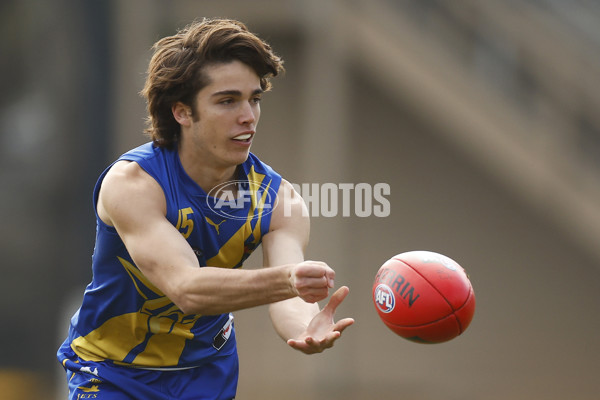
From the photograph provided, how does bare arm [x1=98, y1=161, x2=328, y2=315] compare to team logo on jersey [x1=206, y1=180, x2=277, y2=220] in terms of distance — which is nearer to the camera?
bare arm [x1=98, y1=161, x2=328, y2=315]

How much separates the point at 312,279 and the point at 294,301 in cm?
95

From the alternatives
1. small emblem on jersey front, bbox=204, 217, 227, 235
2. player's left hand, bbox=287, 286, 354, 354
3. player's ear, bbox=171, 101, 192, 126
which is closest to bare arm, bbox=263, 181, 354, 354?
player's left hand, bbox=287, 286, 354, 354

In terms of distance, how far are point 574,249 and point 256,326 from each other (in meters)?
4.49

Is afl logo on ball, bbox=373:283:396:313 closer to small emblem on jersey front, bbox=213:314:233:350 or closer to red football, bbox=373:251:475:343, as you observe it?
red football, bbox=373:251:475:343

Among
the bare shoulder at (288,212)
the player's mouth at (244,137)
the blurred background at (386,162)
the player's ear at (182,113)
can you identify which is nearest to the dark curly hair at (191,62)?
the player's ear at (182,113)

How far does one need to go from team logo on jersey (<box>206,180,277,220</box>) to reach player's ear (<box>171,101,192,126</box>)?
37cm

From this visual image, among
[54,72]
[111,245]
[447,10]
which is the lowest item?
[111,245]

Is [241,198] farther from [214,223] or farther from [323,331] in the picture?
[323,331]

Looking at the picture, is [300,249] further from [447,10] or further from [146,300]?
[447,10]

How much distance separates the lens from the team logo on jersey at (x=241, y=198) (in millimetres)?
4602

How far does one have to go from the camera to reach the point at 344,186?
39.6 feet

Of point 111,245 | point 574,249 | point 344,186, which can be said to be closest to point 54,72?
point 344,186

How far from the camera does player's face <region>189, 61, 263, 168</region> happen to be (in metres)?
4.55

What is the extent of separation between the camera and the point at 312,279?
3.68 metres
